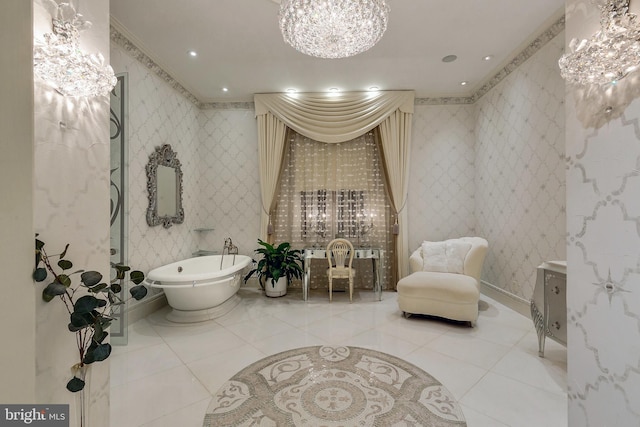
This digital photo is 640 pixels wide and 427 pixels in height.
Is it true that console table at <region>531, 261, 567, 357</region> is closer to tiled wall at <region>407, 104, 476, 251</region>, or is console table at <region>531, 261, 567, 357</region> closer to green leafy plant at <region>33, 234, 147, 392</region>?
tiled wall at <region>407, 104, 476, 251</region>

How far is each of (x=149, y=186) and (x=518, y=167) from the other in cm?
462

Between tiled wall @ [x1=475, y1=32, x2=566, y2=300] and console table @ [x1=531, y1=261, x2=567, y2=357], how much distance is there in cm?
80

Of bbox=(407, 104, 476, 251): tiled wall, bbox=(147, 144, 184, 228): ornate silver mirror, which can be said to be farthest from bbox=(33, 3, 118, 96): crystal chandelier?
bbox=(407, 104, 476, 251): tiled wall

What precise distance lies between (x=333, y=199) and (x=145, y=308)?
9.74 ft

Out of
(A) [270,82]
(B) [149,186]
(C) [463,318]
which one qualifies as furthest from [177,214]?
(C) [463,318]

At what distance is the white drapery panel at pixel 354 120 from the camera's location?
13.1ft

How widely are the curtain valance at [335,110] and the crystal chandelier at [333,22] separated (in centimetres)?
205

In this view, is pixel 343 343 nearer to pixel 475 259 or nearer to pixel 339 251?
pixel 339 251

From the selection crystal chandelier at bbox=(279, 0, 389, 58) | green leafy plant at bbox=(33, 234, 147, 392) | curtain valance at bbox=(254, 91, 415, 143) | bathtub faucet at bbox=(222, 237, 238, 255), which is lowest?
bathtub faucet at bbox=(222, 237, 238, 255)

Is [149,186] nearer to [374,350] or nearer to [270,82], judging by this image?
[270,82]

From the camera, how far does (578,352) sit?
3.09ft

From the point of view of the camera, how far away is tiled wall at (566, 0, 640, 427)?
2.54ft

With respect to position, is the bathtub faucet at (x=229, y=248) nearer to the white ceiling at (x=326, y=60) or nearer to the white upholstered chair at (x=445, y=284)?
the white ceiling at (x=326, y=60)

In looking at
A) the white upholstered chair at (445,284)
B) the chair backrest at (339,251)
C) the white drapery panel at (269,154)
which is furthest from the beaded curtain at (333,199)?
the white upholstered chair at (445,284)
